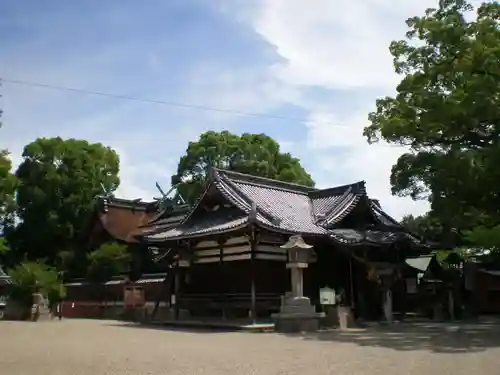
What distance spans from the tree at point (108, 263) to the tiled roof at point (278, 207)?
9306 millimetres

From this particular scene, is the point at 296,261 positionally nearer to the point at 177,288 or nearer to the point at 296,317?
the point at 296,317

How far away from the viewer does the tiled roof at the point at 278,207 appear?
20516mm

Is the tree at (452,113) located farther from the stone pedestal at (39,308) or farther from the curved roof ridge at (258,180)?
the stone pedestal at (39,308)

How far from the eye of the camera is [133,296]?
89.6 ft

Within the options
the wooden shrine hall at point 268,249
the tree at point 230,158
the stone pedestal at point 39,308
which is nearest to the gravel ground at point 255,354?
the wooden shrine hall at point 268,249

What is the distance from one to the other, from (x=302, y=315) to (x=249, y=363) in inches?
313

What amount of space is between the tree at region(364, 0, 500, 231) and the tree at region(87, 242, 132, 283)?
17.8 meters

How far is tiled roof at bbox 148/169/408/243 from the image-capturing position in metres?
20.5

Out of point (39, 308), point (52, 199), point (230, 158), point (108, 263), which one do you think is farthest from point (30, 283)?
point (230, 158)

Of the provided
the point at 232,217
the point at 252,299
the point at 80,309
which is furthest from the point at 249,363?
the point at 80,309

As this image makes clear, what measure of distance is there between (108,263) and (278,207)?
1294cm

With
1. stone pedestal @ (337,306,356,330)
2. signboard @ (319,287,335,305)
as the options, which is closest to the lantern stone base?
stone pedestal @ (337,306,356,330)

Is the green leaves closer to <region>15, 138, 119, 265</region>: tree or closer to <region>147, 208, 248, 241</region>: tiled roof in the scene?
<region>15, 138, 119, 265</region>: tree

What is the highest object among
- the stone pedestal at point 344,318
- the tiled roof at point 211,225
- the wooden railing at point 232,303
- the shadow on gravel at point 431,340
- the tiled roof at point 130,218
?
the tiled roof at point 130,218
